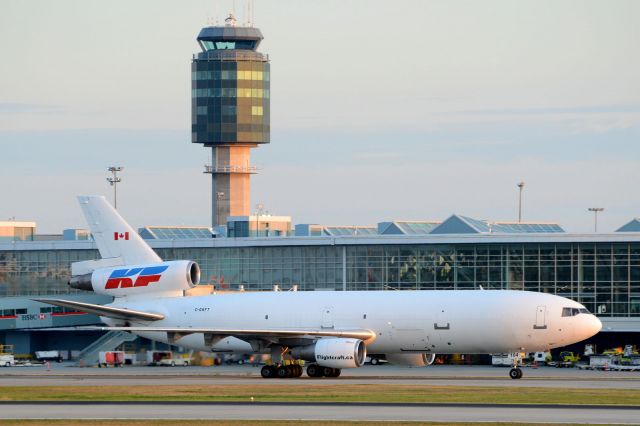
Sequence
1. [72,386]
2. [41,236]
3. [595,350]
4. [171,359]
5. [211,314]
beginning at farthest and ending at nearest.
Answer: [41,236] < [595,350] < [171,359] < [211,314] < [72,386]

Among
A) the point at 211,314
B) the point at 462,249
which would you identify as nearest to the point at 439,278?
the point at 462,249

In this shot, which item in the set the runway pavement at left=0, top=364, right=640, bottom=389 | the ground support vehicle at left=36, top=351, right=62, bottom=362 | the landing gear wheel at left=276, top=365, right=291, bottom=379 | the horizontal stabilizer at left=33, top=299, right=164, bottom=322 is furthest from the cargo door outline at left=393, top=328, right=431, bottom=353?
the ground support vehicle at left=36, top=351, right=62, bottom=362

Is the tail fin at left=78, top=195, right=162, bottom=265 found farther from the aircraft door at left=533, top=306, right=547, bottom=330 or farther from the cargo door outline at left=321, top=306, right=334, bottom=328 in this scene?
the aircraft door at left=533, top=306, right=547, bottom=330

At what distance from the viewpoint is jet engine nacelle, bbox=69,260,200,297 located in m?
81.9

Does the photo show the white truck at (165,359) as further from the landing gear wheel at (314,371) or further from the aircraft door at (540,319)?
the aircraft door at (540,319)

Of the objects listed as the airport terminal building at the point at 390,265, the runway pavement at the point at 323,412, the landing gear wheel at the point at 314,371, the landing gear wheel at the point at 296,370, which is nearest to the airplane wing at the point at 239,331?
the landing gear wheel at the point at 314,371

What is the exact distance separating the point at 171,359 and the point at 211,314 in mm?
16564

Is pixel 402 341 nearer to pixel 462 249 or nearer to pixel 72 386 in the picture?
pixel 72 386

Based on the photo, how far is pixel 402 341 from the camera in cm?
7450

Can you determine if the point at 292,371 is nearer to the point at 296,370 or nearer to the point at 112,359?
the point at 296,370

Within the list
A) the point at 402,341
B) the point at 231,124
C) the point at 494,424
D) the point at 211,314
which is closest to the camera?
the point at 494,424

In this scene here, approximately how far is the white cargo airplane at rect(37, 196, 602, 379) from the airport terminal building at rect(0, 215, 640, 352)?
2998cm

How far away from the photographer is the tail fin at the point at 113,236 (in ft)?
273

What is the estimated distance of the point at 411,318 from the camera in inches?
2904
